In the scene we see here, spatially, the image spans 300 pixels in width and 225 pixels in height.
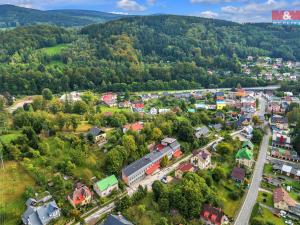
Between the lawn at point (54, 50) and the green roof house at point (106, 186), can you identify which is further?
the lawn at point (54, 50)

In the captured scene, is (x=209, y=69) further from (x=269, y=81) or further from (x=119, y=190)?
(x=119, y=190)

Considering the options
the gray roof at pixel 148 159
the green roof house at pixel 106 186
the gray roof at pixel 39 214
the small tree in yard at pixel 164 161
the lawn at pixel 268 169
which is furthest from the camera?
the small tree in yard at pixel 164 161

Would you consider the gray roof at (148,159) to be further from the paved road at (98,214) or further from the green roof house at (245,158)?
the green roof house at (245,158)

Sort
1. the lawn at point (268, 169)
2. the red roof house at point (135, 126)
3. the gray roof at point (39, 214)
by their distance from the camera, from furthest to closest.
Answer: the red roof house at point (135, 126) < the lawn at point (268, 169) < the gray roof at point (39, 214)

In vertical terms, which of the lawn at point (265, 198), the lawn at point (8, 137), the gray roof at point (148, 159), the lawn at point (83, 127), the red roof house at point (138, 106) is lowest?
the lawn at point (265, 198)

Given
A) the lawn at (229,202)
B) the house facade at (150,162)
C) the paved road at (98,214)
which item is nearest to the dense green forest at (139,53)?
the house facade at (150,162)

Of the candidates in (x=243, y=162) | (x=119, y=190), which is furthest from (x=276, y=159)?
(x=119, y=190)

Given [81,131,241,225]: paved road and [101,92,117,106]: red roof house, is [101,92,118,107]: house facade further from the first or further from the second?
[81,131,241,225]: paved road

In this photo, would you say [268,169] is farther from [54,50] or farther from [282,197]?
[54,50]
